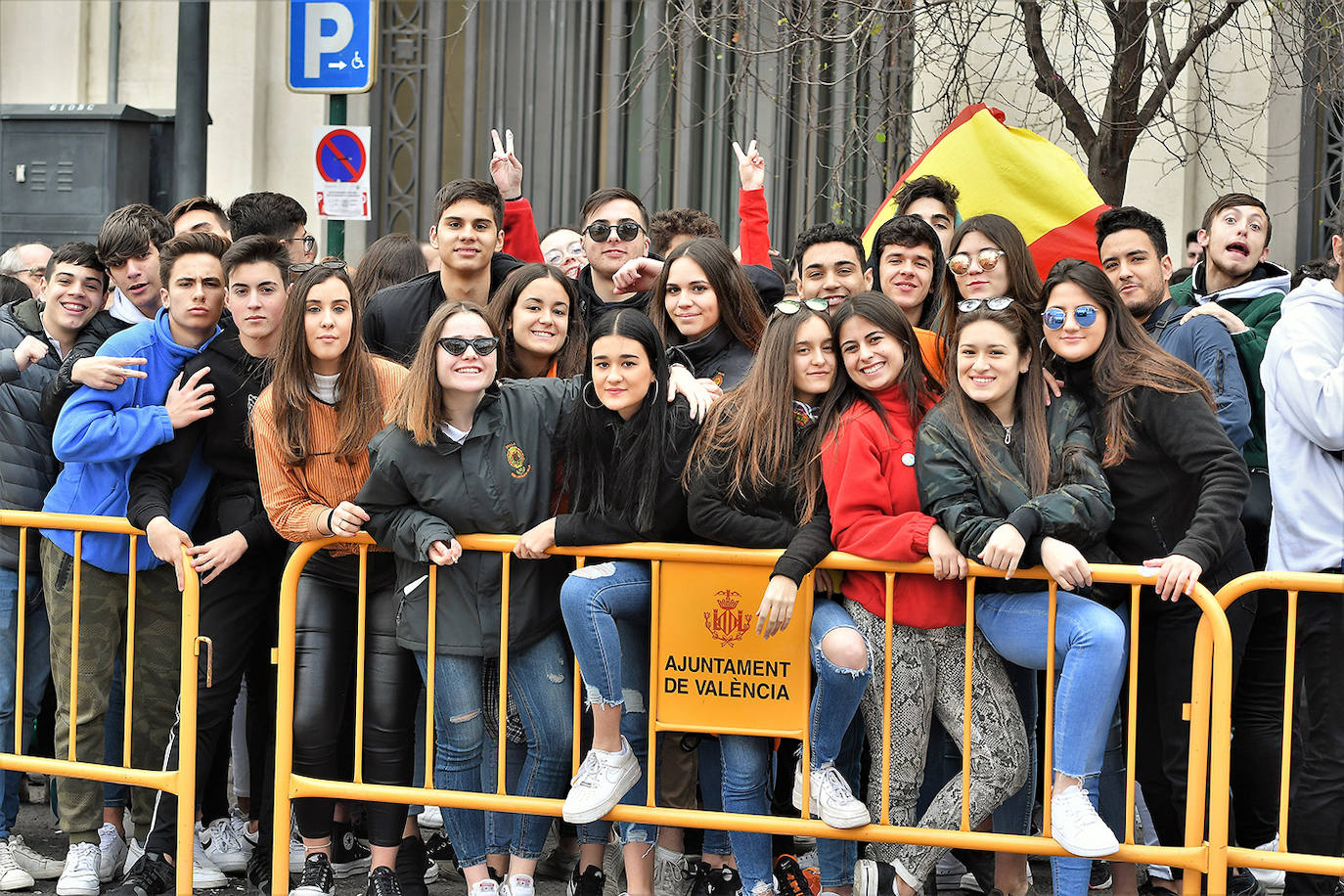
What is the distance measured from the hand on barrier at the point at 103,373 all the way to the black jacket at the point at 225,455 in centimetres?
22

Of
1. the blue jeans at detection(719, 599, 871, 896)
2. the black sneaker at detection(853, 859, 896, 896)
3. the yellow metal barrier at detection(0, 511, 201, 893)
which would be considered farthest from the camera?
the yellow metal barrier at detection(0, 511, 201, 893)

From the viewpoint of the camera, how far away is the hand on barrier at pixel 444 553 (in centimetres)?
485

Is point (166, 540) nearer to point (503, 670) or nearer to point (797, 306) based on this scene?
point (503, 670)

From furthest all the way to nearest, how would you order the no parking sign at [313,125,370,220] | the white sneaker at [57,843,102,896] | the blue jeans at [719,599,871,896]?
the no parking sign at [313,125,370,220]
the white sneaker at [57,843,102,896]
the blue jeans at [719,599,871,896]

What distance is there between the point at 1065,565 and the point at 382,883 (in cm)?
250

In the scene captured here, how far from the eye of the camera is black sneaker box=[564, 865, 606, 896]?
17.3 feet

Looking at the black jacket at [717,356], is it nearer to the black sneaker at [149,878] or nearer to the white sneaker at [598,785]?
the white sneaker at [598,785]

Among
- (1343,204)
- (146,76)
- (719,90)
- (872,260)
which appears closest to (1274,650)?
(872,260)

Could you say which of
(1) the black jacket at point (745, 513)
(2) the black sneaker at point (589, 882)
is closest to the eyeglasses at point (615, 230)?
(1) the black jacket at point (745, 513)

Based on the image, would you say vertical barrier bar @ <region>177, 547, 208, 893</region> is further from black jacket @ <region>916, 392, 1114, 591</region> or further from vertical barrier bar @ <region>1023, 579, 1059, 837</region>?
vertical barrier bar @ <region>1023, 579, 1059, 837</region>

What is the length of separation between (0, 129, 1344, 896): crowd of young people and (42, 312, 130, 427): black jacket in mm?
29

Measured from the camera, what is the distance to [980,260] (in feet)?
17.9

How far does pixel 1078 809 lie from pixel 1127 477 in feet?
3.57

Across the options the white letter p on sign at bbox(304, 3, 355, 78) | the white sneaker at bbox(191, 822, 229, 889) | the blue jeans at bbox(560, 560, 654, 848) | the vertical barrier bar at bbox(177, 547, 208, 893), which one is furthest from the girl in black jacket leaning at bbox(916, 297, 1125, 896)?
the white letter p on sign at bbox(304, 3, 355, 78)
